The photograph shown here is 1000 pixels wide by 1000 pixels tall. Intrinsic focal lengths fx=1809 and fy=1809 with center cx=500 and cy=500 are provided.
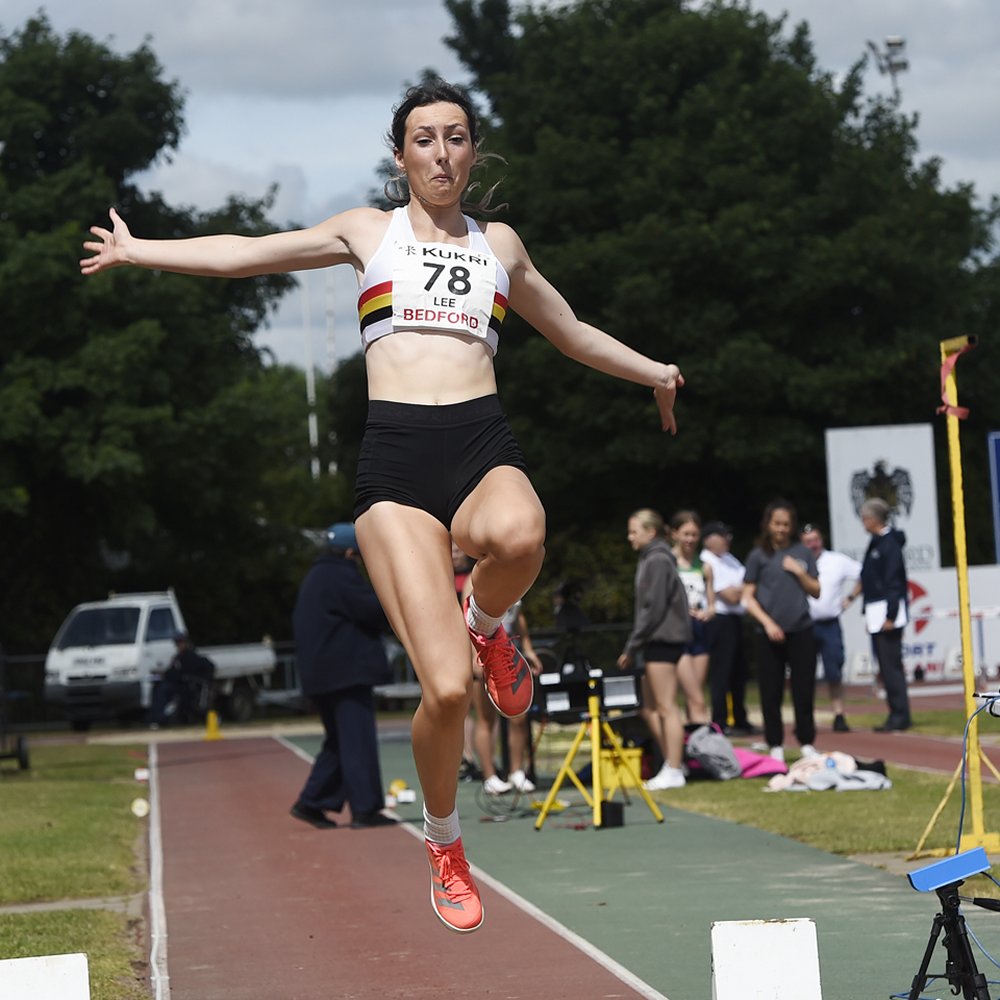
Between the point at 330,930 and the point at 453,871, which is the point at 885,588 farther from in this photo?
the point at 453,871

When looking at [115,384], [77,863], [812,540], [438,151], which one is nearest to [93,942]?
[77,863]

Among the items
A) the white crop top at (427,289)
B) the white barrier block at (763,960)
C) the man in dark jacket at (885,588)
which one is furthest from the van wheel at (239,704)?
the white barrier block at (763,960)

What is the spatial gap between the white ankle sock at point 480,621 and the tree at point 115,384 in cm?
2815

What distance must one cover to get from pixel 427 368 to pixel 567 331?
0.71 metres

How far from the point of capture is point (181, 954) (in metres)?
8.19

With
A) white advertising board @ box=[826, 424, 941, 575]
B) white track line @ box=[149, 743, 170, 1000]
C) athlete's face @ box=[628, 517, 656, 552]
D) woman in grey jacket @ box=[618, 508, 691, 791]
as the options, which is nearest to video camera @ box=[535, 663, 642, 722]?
woman in grey jacket @ box=[618, 508, 691, 791]

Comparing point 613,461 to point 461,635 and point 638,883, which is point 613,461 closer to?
point 638,883

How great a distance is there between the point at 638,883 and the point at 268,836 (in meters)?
4.22

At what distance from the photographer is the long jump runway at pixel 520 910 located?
7160mm

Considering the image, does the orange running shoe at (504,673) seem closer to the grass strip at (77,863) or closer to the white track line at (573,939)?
the white track line at (573,939)

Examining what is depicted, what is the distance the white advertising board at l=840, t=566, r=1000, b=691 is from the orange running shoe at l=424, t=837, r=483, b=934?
20472 mm

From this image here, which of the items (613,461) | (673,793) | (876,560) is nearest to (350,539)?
(673,793)

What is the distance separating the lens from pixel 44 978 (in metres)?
5.00

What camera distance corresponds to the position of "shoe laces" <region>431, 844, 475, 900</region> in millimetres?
6008
